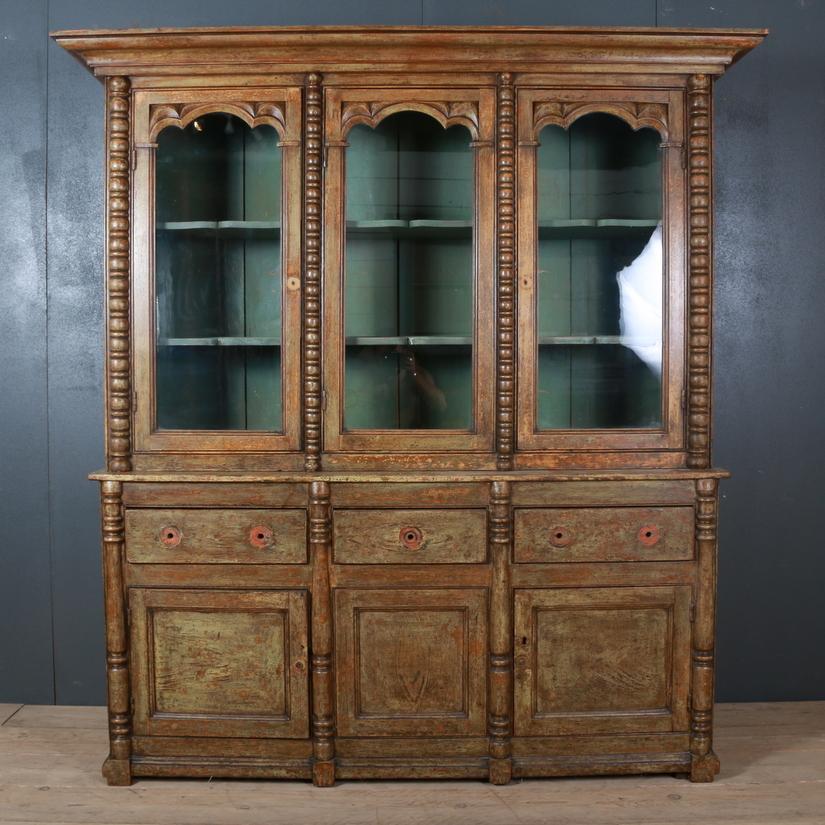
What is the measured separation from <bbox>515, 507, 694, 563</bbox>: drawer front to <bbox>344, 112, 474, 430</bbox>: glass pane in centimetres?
36

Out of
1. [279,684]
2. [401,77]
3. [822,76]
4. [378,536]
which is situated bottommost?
[279,684]

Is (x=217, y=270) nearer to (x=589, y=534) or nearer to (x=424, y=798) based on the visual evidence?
(x=589, y=534)

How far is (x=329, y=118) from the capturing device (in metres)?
2.69

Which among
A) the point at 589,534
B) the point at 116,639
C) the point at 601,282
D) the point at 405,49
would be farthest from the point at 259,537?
the point at 405,49

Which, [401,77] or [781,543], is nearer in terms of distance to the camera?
[401,77]

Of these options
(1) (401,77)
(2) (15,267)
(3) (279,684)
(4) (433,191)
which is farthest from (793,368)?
(2) (15,267)

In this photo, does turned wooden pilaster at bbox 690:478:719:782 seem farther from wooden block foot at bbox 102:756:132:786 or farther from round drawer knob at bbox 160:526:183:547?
wooden block foot at bbox 102:756:132:786

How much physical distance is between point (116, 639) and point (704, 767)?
1.82 metres

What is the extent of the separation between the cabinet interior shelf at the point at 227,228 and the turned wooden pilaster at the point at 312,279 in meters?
0.12

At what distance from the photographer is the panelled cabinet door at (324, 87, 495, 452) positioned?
2695 mm

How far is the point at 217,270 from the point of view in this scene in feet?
9.02

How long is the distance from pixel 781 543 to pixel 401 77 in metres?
2.18

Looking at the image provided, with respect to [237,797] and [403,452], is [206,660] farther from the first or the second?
[403,452]

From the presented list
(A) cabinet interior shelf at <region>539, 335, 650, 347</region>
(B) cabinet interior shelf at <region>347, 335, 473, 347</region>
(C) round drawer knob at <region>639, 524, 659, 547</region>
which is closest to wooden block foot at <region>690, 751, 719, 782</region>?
(C) round drawer knob at <region>639, 524, 659, 547</region>
